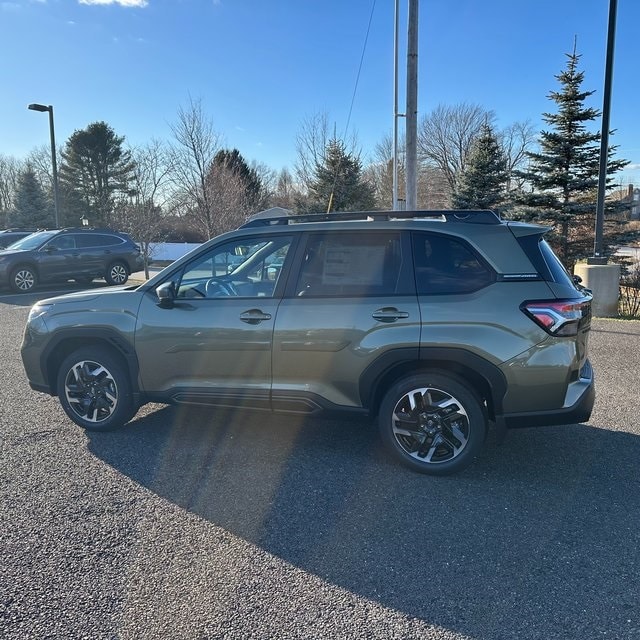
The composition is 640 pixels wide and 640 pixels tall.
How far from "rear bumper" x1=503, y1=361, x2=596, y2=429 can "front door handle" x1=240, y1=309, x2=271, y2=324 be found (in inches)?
72.2

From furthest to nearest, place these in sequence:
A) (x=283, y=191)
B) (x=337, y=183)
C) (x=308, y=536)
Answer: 1. (x=283, y=191)
2. (x=337, y=183)
3. (x=308, y=536)

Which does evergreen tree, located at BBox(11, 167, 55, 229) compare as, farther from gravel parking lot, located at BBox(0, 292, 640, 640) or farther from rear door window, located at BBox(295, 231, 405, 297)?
rear door window, located at BBox(295, 231, 405, 297)

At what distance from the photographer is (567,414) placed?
3.51 metres

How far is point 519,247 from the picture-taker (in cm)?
356

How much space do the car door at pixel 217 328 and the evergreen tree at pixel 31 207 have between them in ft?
154

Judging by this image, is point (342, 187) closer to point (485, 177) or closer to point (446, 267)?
point (485, 177)

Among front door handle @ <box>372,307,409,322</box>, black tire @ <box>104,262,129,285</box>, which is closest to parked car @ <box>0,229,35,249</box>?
black tire @ <box>104,262,129,285</box>

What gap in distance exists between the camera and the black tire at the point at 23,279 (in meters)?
14.4

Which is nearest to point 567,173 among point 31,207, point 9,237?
point 9,237

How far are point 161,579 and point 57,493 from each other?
1.29 m

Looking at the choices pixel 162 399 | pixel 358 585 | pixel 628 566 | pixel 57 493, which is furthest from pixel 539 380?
pixel 57 493

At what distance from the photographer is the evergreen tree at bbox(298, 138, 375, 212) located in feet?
88.8

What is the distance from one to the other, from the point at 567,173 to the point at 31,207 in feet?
142

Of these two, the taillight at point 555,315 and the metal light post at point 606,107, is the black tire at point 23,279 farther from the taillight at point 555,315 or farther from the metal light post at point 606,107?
the taillight at point 555,315
